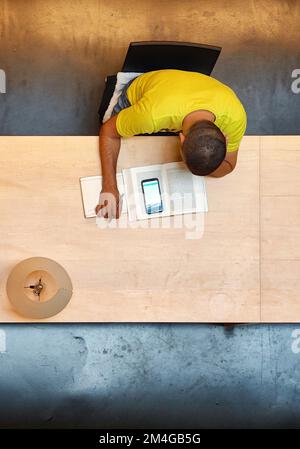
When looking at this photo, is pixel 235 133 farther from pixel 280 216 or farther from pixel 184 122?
pixel 280 216

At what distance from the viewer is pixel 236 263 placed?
177cm

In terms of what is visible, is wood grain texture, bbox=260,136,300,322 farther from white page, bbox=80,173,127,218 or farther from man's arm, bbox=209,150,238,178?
white page, bbox=80,173,127,218

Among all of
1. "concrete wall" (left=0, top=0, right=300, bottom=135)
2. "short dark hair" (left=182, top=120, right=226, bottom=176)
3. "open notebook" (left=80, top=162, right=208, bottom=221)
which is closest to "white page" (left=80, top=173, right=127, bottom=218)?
"open notebook" (left=80, top=162, right=208, bottom=221)

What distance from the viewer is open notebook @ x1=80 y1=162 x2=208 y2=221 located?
1758 millimetres

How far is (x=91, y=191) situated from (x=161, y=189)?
225mm

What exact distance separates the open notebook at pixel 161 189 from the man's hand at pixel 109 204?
16 mm

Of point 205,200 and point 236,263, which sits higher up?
point 205,200

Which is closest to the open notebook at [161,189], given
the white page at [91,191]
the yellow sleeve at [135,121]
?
the white page at [91,191]

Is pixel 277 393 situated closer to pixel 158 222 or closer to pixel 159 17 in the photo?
pixel 158 222

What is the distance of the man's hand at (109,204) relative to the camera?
1.74 meters

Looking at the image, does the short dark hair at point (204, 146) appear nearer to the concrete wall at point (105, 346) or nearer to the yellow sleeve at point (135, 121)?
the yellow sleeve at point (135, 121)
